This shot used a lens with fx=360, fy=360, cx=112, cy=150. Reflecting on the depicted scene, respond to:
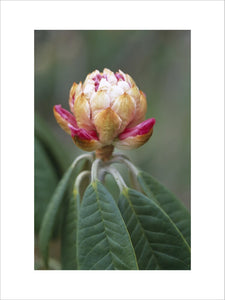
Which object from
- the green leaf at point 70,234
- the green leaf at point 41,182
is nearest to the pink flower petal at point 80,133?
the green leaf at point 70,234

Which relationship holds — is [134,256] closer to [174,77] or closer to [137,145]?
[137,145]

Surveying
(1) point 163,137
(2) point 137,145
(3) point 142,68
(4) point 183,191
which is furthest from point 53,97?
(2) point 137,145

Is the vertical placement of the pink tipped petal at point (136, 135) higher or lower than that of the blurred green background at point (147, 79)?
lower

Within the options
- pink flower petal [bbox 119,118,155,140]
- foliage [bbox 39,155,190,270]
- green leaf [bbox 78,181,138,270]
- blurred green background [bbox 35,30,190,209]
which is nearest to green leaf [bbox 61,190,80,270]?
foliage [bbox 39,155,190,270]

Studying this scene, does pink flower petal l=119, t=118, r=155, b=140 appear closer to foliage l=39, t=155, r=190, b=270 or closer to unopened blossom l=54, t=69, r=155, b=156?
unopened blossom l=54, t=69, r=155, b=156

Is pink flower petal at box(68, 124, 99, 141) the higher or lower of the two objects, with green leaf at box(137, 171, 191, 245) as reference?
higher

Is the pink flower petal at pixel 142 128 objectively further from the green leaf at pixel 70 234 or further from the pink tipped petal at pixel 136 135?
the green leaf at pixel 70 234

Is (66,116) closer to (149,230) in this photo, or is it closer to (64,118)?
(64,118)

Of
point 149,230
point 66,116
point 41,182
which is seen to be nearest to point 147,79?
point 41,182
